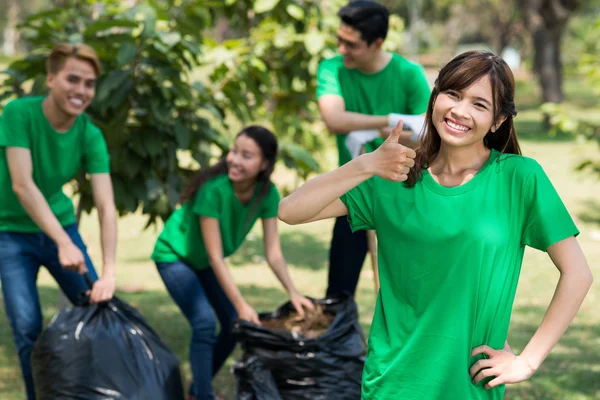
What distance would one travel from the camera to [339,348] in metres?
4.14

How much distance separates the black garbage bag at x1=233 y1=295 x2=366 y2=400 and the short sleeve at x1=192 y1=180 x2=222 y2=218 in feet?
1.72

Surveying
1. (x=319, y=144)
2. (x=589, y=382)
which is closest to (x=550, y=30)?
(x=319, y=144)

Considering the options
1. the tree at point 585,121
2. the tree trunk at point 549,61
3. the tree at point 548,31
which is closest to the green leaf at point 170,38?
the tree at point 585,121

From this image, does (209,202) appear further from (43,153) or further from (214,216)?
(43,153)

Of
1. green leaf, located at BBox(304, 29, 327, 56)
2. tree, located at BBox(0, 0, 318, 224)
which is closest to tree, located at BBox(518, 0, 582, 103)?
green leaf, located at BBox(304, 29, 327, 56)

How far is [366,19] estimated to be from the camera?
428 centimetres

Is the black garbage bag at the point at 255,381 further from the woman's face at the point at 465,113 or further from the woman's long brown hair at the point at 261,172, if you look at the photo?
the woman's face at the point at 465,113

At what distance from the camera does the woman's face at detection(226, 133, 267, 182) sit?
4.30m

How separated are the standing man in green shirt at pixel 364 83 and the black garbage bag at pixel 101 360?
1171 millimetres

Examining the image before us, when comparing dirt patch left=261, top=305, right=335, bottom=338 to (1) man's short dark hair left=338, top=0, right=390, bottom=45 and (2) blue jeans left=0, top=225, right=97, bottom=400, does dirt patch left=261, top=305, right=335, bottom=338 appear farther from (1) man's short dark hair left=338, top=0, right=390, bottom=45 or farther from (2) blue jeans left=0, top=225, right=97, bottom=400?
(1) man's short dark hair left=338, top=0, right=390, bottom=45

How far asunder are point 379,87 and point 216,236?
1.04 metres

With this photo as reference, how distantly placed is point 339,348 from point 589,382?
5.55ft

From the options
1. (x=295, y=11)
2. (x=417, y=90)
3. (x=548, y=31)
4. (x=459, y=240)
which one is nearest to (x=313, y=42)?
(x=295, y=11)

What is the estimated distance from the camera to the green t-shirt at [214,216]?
4.35 meters
